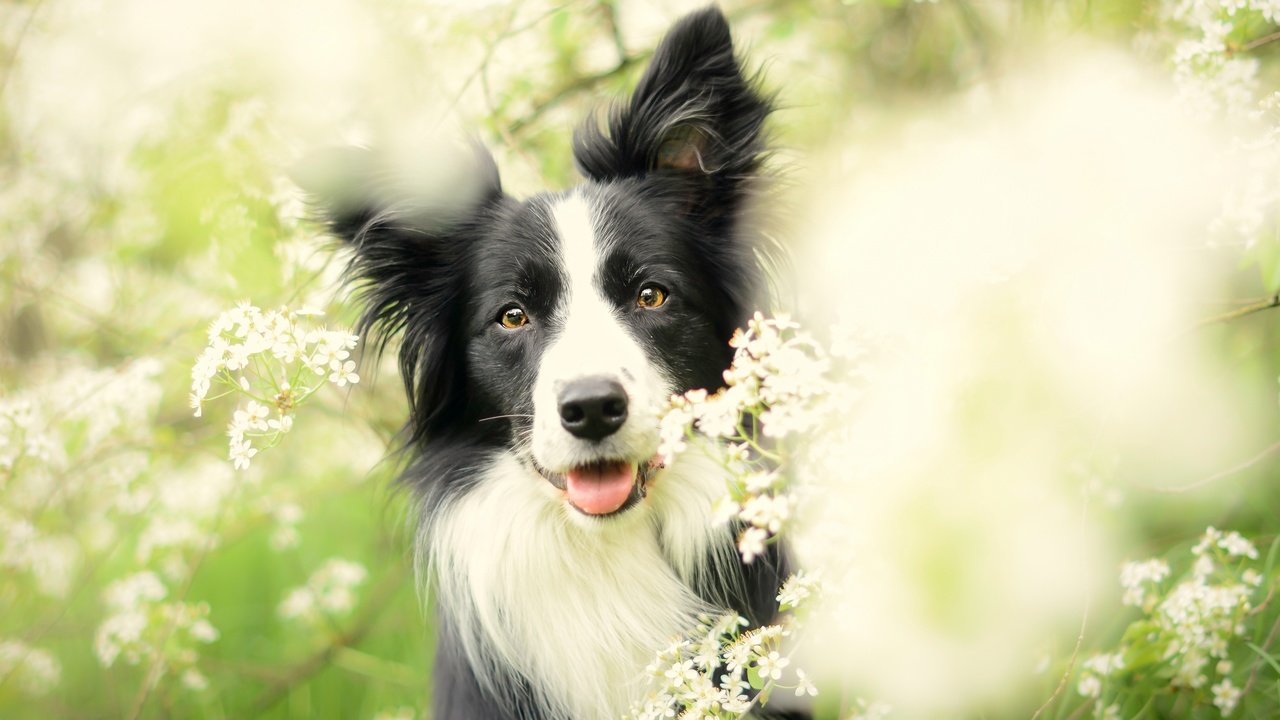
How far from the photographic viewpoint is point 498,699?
2.81m

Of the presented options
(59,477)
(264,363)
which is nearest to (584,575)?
(264,363)

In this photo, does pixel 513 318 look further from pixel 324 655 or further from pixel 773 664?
pixel 324 655

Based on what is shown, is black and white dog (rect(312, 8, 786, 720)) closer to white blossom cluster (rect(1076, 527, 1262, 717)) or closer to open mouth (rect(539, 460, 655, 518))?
open mouth (rect(539, 460, 655, 518))

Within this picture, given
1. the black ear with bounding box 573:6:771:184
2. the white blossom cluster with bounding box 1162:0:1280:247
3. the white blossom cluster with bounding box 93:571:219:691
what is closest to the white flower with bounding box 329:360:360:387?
the black ear with bounding box 573:6:771:184

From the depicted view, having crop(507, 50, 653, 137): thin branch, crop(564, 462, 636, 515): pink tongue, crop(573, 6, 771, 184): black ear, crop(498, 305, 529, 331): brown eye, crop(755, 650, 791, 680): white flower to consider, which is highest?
crop(507, 50, 653, 137): thin branch

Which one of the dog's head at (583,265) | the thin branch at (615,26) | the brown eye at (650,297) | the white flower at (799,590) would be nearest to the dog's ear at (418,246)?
the dog's head at (583,265)

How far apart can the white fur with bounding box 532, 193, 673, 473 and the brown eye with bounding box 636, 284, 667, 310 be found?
0.11 meters

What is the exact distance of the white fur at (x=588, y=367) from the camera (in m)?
2.38

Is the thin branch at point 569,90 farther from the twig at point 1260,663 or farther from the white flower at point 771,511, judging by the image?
the twig at point 1260,663

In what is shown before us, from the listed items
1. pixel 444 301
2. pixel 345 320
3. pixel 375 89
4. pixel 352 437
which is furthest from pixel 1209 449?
pixel 352 437

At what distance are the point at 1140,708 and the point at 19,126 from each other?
272 inches

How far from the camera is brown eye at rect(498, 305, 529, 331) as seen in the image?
2818 mm

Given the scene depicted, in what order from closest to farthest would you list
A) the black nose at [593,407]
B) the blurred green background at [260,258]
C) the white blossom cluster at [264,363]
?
1. the white blossom cluster at [264,363]
2. the black nose at [593,407]
3. the blurred green background at [260,258]

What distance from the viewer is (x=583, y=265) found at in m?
2.75
